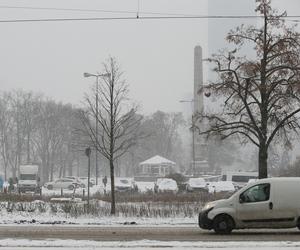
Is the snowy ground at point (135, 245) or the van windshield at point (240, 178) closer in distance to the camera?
the snowy ground at point (135, 245)

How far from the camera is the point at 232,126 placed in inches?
1183

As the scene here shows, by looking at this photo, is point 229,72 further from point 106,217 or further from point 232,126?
point 106,217

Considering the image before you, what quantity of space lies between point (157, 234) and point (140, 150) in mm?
103317

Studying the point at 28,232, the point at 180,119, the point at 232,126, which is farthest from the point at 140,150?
the point at 28,232

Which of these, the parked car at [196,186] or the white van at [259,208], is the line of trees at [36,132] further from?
the white van at [259,208]

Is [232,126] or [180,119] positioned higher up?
[180,119]

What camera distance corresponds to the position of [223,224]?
768 inches

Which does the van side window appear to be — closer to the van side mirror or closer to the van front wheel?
the van side mirror

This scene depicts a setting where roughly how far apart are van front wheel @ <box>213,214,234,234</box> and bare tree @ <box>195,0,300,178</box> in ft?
30.7

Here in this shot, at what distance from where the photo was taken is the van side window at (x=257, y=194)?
19.5 meters

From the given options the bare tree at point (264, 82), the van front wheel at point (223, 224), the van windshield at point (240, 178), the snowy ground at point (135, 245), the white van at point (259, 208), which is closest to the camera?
the snowy ground at point (135, 245)

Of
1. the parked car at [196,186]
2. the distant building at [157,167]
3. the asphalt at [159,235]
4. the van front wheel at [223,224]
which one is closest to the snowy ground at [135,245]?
the asphalt at [159,235]

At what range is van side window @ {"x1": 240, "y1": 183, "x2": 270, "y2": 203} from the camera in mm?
19516

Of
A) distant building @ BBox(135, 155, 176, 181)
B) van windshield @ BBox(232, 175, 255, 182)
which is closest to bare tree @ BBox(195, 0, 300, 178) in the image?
van windshield @ BBox(232, 175, 255, 182)
